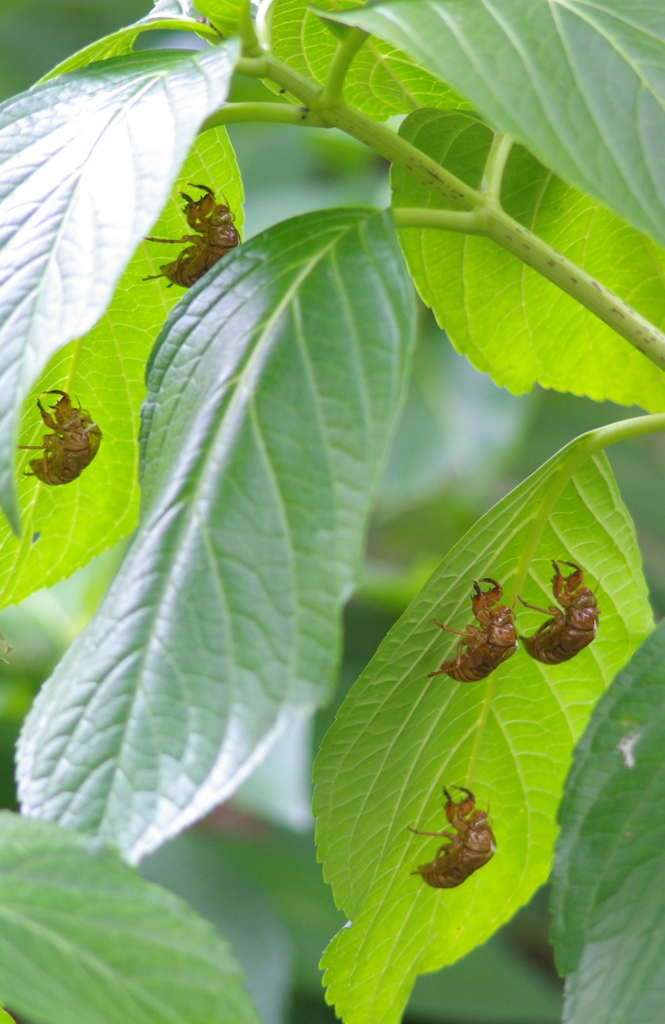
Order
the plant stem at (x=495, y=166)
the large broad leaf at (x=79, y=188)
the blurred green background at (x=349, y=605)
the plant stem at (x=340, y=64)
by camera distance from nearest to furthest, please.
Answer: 1. the large broad leaf at (x=79, y=188)
2. the plant stem at (x=340, y=64)
3. the plant stem at (x=495, y=166)
4. the blurred green background at (x=349, y=605)

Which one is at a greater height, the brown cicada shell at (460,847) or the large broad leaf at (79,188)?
the large broad leaf at (79,188)

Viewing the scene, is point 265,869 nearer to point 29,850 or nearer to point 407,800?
point 407,800

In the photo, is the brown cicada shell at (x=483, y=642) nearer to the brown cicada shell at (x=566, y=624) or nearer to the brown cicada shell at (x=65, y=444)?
the brown cicada shell at (x=566, y=624)

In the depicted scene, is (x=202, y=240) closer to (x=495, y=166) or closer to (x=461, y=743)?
(x=495, y=166)

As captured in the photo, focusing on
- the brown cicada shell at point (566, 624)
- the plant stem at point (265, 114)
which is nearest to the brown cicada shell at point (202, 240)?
the plant stem at point (265, 114)

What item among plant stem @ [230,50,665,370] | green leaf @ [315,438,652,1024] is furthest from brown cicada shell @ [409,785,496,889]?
plant stem @ [230,50,665,370]

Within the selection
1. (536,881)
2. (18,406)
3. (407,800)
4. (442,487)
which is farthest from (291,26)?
(442,487)
